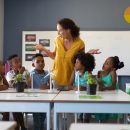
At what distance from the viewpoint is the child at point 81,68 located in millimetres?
3291

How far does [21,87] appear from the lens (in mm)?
Result: 3145

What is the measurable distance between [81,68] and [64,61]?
27 centimetres

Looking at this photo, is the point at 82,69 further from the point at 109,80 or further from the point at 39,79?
the point at 39,79

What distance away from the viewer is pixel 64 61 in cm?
352

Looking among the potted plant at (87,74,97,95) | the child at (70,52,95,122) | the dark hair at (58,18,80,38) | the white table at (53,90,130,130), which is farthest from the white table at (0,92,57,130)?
the dark hair at (58,18,80,38)

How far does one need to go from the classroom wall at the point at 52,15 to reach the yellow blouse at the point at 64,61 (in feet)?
8.55

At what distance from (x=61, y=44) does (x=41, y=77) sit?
18.8 inches

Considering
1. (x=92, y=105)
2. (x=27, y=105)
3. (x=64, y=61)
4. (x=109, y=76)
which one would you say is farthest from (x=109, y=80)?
(x=27, y=105)

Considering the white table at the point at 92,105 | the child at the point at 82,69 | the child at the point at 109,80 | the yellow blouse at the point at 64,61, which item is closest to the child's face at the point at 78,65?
the child at the point at 82,69

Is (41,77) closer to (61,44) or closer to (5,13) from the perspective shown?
(61,44)

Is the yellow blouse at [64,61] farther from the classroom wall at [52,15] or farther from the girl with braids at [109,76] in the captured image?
the classroom wall at [52,15]

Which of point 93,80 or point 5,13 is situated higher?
point 5,13

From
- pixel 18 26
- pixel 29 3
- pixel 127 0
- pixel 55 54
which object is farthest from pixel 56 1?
pixel 55 54

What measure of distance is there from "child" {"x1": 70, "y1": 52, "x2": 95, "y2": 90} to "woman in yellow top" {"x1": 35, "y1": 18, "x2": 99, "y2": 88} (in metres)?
0.10
